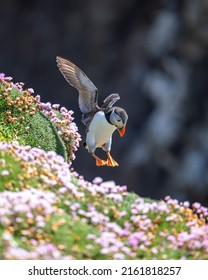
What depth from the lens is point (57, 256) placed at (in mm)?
6953

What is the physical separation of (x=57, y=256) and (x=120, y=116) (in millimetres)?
4875

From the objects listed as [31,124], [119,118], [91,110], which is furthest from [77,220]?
[91,110]

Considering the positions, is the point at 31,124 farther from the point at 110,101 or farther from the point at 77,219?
the point at 77,219

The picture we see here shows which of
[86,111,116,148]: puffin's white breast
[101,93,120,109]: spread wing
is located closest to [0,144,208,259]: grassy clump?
[86,111,116,148]: puffin's white breast

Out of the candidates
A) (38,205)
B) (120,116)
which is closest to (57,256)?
(38,205)

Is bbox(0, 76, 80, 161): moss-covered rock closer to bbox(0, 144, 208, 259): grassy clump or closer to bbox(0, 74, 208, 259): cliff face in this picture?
bbox(0, 74, 208, 259): cliff face

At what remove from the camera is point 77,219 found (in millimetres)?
7766

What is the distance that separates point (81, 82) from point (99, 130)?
65 cm

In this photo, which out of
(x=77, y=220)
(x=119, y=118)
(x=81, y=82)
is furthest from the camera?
(x=81, y=82)

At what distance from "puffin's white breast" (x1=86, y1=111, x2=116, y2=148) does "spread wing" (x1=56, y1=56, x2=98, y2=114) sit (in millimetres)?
221

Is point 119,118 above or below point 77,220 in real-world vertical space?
above

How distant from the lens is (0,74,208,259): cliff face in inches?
287
